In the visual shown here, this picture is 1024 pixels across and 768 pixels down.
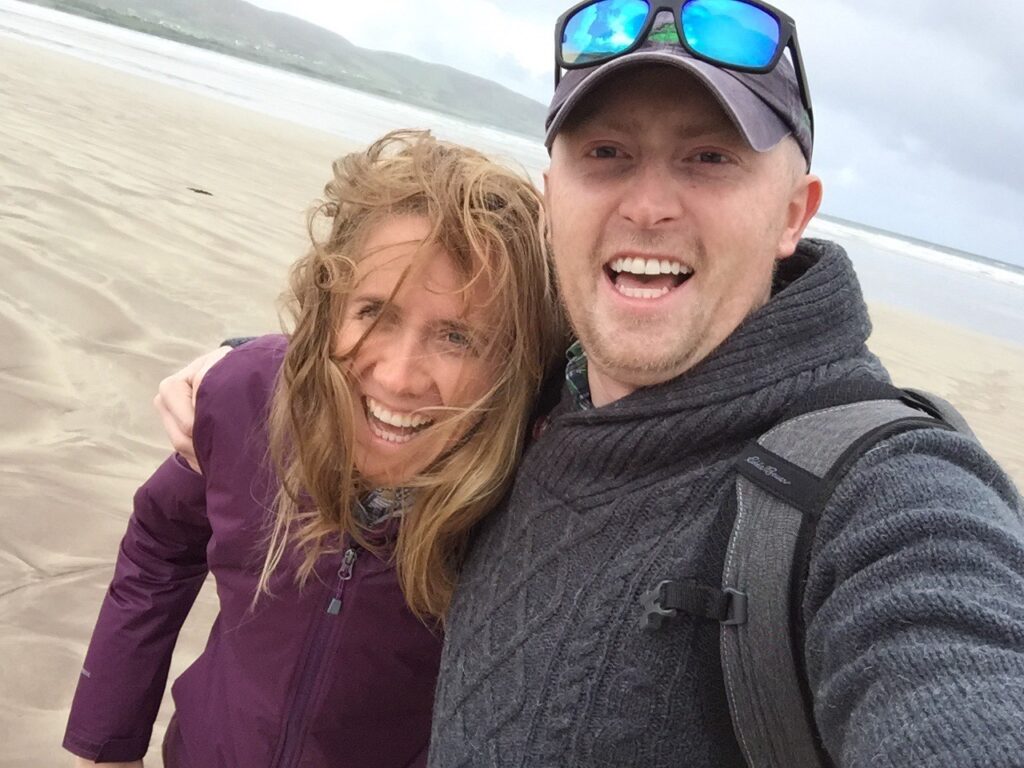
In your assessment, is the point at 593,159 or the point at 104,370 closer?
the point at 593,159

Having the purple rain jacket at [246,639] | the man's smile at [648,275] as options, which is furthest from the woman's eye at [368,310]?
the man's smile at [648,275]

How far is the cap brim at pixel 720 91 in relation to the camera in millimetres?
1321

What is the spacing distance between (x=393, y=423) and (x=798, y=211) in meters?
0.85

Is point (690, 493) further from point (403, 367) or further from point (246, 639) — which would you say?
point (246, 639)

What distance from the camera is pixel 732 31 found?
1.43 metres

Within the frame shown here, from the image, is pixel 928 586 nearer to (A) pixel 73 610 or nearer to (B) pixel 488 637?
(B) pixel 488 637

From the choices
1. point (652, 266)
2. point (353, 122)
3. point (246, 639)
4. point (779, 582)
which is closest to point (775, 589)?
point (779, 582)

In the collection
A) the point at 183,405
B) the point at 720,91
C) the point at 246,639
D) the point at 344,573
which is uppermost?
the point at 720,91

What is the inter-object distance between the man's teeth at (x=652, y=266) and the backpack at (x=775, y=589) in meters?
0.41

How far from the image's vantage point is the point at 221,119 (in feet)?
51.6

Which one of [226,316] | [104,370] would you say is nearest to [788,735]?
[104,370]

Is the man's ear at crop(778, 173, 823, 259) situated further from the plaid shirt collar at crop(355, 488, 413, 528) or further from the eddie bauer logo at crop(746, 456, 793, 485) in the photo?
the plaid shirt collar at crop(355, 488, 413, 528)

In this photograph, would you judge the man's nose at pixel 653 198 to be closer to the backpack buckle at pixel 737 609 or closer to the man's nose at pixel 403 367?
the man's nose at pixel 403 367

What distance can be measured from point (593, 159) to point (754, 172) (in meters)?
0.27
